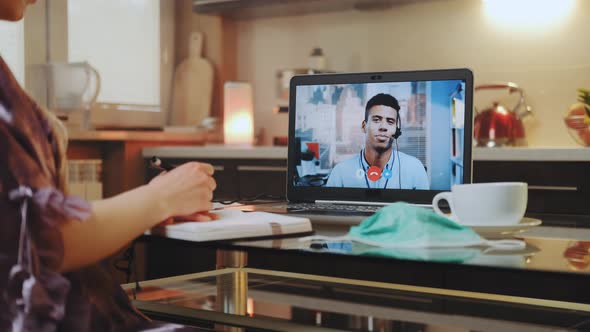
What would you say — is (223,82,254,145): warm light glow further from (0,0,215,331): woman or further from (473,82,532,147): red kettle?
(0,0,215,331): woman

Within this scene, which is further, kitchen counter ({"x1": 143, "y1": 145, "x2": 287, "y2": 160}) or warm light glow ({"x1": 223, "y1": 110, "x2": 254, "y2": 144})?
warm light glow ({"x1": 223, "y1": 110, "x2": 254, "y2": 144})

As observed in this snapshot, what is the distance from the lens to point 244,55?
4.11 metres

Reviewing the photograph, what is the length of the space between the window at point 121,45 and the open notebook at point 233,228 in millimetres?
2724

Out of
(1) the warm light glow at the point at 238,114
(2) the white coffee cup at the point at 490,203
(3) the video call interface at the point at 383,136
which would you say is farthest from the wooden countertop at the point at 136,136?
(2) the white coffee cup at the point at 490,203

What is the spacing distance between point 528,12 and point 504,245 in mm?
2505

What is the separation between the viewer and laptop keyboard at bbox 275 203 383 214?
1468mm

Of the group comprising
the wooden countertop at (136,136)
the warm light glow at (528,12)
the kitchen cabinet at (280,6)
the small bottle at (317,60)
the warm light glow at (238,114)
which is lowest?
the wooden countertop at (136,136)

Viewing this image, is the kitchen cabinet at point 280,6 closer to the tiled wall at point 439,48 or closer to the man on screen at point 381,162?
the tiled wall at point 439,48

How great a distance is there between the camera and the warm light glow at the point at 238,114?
375 centimetres

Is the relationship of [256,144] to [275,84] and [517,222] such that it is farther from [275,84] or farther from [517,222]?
[517,222]

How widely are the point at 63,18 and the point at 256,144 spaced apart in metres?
1.07

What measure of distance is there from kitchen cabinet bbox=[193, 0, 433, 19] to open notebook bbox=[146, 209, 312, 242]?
257cm

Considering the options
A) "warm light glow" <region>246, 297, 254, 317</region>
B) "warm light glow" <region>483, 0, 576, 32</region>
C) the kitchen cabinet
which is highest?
the kitchen cabinet

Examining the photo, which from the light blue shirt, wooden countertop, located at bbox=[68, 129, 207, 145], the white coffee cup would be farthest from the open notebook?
wooden countertop, located at bbox=[68, 129, 207, 145]
